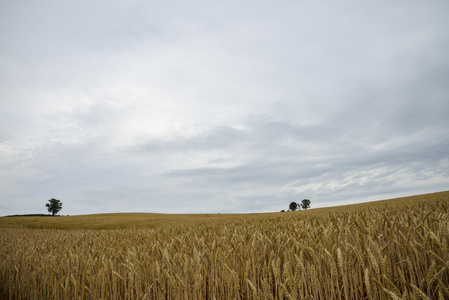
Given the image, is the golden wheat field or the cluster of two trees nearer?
the golden wheat field

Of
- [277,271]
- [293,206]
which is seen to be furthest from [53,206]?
[277,271]

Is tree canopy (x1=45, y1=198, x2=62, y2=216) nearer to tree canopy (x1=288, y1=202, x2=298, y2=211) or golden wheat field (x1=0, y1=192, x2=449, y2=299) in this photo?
tree canopy (x1=288, y1=202, x2=298, y2=211)

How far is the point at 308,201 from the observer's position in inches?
4141

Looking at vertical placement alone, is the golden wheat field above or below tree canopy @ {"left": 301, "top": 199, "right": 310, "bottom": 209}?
above

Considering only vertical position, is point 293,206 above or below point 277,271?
below

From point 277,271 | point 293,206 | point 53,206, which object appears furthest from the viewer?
point 293,206

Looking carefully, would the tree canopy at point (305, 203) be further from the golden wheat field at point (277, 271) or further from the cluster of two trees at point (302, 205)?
the golden wheat field at point (277, 271)

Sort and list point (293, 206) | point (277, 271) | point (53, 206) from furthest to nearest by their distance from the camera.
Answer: point (293, 206), point (53, 206), point (277, 271)

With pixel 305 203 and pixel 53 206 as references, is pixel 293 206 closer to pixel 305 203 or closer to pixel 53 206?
pixel 305 203

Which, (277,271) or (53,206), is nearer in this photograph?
(277,271)

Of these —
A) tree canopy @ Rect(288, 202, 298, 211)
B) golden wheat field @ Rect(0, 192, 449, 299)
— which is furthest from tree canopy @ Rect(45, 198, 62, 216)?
golden wheat field @ Rect(0, 192, 449, 299)

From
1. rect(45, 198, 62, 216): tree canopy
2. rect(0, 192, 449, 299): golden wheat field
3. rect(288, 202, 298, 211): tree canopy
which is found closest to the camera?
rect(0, 192, 449, 299): golden wheat field

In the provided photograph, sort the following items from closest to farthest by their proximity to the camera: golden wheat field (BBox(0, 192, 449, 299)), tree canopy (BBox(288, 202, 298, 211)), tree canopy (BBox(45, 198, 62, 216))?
golden wheat field (BBox(0, 192, 449, 299)) → tree canopy (BBox(45, 198, 62, 216)) → tree canopy (BBox(288, 202, 298, 211))

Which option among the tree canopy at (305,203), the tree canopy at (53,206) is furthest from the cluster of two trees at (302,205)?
the tree canopy at (53,206)
